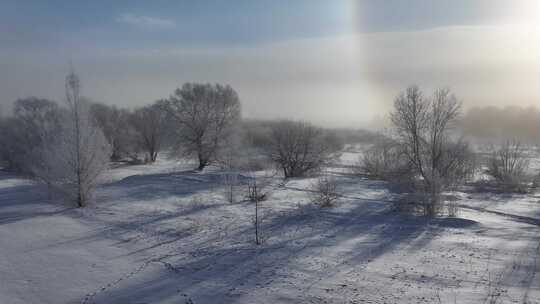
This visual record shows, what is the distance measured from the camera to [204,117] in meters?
49.8

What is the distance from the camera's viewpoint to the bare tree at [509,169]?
3856 centimetres

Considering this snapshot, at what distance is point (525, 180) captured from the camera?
130ft

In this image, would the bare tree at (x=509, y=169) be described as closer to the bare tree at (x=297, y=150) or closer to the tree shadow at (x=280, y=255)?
Answer: the bare tree at (x=297, y=150)

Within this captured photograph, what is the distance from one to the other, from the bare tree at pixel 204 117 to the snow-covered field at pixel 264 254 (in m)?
21.4

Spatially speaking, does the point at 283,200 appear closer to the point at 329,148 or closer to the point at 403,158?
the point at 403,158

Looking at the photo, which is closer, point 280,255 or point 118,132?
point 280,255

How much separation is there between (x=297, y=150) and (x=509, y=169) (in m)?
22.4

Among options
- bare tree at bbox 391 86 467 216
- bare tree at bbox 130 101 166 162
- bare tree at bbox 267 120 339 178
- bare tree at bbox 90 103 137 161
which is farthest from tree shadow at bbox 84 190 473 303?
bare tree at bbox 90 103 137 161

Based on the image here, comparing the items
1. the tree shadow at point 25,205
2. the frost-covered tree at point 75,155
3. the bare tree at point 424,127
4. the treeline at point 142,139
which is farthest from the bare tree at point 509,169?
the tree shadow at point 25,205

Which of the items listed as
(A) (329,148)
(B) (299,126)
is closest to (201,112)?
(B) (299,126)

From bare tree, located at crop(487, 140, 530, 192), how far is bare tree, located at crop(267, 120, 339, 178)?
1870 centimetres

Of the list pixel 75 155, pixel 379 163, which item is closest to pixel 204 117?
pixel 379 163

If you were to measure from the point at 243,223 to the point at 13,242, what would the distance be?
1066cm

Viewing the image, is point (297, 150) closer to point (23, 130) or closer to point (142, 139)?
point (142, 139)
